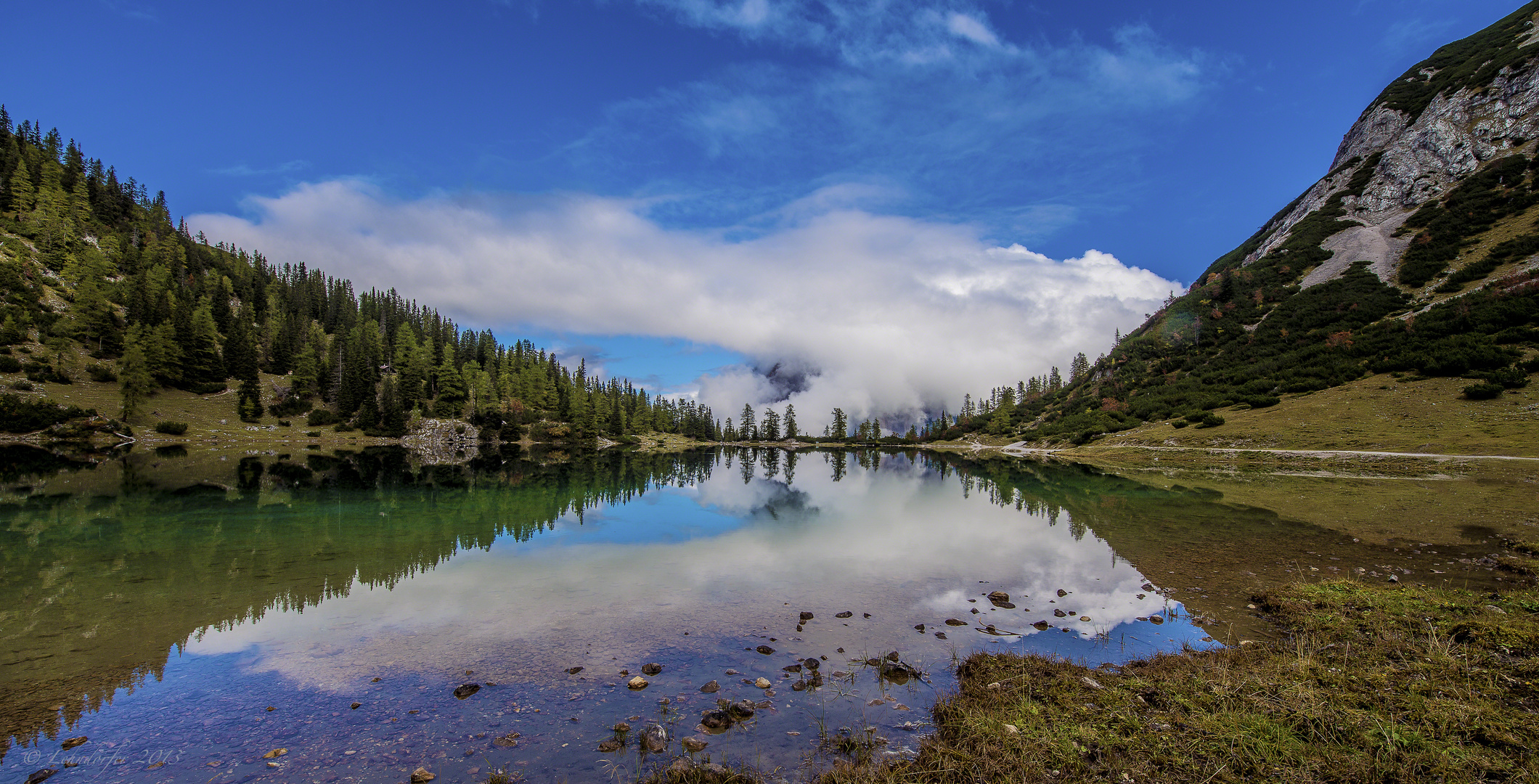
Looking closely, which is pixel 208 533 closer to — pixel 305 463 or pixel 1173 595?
pixel 1173 595

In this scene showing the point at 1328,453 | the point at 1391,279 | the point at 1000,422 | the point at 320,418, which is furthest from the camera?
the point at 1000,422

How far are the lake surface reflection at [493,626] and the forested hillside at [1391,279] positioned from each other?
6640cm

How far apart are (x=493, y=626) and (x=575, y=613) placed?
79.5 inches

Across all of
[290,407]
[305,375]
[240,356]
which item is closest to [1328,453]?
[290,407]

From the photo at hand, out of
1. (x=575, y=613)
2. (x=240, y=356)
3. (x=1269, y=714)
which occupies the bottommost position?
(x=575, y=613)

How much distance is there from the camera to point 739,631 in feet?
44.2

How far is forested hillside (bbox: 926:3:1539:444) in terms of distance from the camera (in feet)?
224

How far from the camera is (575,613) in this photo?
1485 cm

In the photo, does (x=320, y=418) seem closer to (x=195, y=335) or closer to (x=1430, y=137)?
(x=195, y=335)

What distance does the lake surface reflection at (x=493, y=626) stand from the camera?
333 inches

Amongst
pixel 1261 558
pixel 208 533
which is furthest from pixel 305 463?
pixel 1261 558

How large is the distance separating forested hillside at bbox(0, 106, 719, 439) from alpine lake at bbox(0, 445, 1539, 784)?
86.1 m

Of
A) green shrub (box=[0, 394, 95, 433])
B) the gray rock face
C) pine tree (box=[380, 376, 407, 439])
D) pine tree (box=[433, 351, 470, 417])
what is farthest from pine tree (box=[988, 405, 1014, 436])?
green shrub (box=[0, 394, 95, 433])

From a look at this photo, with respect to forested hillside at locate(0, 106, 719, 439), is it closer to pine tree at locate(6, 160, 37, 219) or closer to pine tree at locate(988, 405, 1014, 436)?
pine tree at locate(6, 160, 37, 219)
